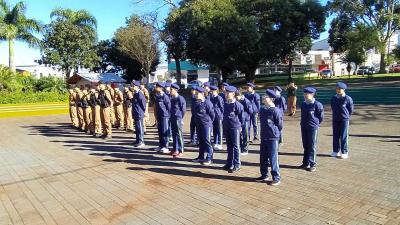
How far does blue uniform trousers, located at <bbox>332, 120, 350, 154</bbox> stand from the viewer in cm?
898

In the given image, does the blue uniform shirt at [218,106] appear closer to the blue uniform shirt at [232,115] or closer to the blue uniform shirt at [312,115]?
the blue uniform shirt at [232,115]

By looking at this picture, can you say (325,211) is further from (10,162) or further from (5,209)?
(10,162)

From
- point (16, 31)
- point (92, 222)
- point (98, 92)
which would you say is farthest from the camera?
point (16, 31)

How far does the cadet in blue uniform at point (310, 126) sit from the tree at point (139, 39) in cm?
3189

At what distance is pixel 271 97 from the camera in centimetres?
725

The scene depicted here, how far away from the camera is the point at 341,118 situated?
8.96m

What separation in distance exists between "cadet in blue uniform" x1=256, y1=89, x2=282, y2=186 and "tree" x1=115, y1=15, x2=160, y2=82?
32.6 meters

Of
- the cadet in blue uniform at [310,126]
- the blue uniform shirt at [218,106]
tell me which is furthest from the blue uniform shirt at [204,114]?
the cadet in blue uniform at [310,126]

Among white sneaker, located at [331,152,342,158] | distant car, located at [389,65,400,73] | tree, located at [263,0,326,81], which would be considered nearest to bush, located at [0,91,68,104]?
tree, located at [263,0,326,81]

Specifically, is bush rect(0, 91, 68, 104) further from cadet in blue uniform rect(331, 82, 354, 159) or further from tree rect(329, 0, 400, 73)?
tree rect(329, 0, 400, 73)

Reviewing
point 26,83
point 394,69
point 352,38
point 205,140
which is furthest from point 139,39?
point 394,69

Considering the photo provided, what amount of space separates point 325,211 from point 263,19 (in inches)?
1248

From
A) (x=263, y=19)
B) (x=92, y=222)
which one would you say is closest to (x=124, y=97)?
(x=92, y=222)

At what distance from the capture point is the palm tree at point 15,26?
28.6 meters
